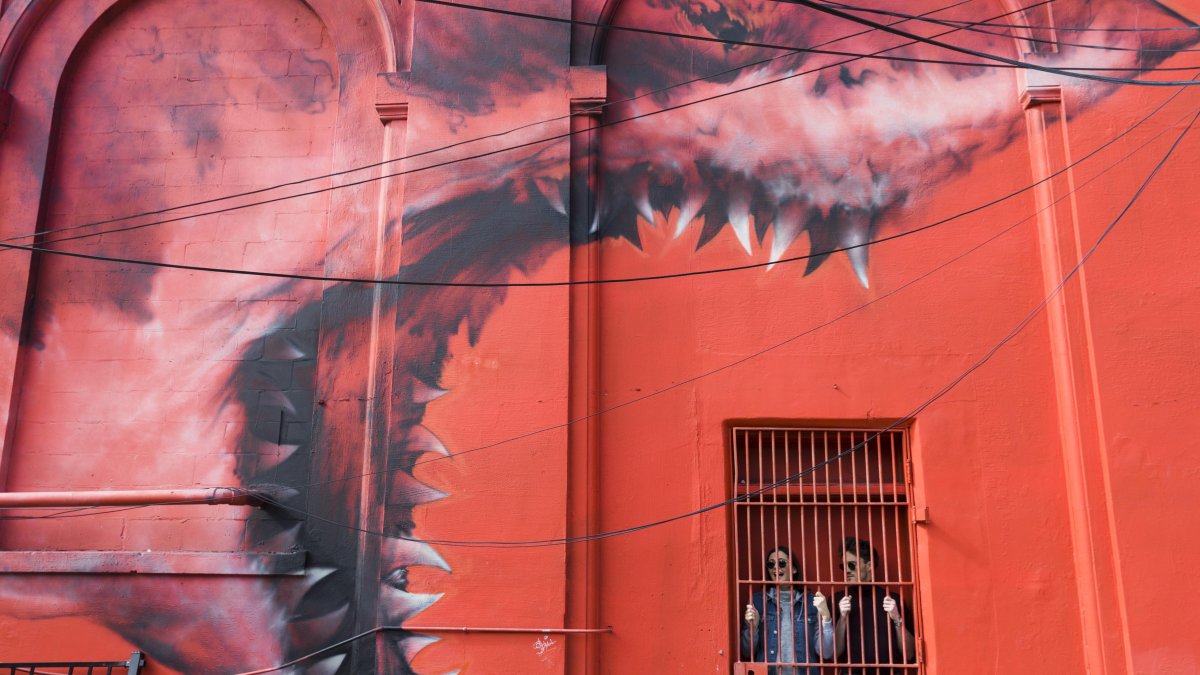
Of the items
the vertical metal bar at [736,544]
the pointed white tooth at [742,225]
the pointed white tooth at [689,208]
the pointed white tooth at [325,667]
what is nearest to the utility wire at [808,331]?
the vertical metal bar at [736,544]

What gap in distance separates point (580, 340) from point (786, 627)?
2.31m

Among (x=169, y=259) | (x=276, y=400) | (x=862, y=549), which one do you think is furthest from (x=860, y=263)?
(x=169, y=259)

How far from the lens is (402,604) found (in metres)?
6.24

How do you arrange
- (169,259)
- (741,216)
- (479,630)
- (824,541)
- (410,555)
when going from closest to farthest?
(479,630), (410,555), (824,541), (741,216), (169,259)

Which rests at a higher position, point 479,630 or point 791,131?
point 791,131

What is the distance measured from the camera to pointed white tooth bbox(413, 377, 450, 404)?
21.5 ft

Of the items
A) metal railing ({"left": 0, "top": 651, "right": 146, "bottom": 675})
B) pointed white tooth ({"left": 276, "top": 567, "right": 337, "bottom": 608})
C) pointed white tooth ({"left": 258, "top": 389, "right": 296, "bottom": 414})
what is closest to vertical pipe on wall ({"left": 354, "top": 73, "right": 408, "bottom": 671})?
pointed white tooth ({"left": 276, "top": 567, "right": 337, "bottom": 608})

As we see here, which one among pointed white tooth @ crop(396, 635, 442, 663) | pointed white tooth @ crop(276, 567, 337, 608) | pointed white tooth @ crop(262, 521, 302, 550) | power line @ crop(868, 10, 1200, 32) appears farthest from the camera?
power line @ crop(868, 10, 1200, 32)

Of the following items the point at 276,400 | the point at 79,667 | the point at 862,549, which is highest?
the point at 276,400

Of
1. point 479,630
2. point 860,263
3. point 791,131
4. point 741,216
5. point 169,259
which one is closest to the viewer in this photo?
point 479,630

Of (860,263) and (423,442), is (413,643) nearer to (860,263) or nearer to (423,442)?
(423,442)

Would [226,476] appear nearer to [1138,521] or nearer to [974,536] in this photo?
[974,536]

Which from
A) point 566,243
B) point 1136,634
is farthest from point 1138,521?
point 566,243

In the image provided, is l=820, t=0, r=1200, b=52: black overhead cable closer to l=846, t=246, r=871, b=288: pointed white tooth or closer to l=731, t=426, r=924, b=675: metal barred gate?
l=846, t=246, r=871, b=288: pointed white tooth
